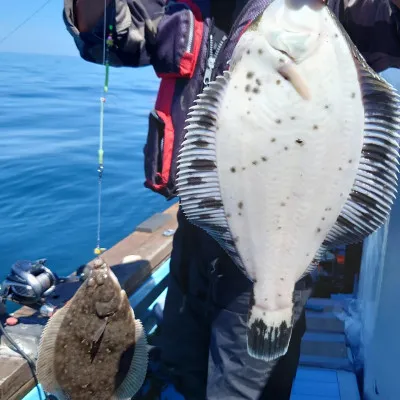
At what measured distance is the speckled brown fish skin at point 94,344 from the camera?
2.15m

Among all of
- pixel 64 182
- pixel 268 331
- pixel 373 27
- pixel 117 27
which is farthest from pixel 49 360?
pixel 64 182

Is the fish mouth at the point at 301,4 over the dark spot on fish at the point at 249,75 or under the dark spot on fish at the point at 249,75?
over

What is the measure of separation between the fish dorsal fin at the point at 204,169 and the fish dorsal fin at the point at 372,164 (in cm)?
32

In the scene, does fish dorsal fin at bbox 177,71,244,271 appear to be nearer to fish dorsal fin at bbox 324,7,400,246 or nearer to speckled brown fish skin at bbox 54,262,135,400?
fish dorsal fin at bbox 324,7,400,246

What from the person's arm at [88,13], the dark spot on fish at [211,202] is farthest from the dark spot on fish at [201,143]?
the person's arm at [88,13]

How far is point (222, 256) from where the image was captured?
198 centimetres

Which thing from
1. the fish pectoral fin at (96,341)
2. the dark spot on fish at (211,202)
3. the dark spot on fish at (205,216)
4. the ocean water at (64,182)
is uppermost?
the dark spot on fish at (211,202)

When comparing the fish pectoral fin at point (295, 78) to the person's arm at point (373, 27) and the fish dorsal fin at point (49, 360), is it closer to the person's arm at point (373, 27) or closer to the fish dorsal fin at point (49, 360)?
the person's arm at point (373, 27)

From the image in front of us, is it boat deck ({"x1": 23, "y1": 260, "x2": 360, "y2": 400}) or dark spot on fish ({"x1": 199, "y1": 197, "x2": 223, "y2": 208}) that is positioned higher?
dark spot on fish ({"x1": 199, "y1": 197, "x2": 223, "y2": 208})

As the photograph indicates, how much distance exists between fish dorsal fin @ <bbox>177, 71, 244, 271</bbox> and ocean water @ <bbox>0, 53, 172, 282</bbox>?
14.8ft

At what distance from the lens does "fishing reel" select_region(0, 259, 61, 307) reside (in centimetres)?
254

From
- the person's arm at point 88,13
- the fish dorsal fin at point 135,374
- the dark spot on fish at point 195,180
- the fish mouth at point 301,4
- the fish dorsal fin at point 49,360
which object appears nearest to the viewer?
the fish mouth at point 301,4

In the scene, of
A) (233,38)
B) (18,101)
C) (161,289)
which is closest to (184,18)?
(233,38)

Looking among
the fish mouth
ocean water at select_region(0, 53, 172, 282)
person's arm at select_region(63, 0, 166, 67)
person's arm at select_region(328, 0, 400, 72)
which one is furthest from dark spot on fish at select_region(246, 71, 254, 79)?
ocean water at select_region(0, 53, 172, 282)
